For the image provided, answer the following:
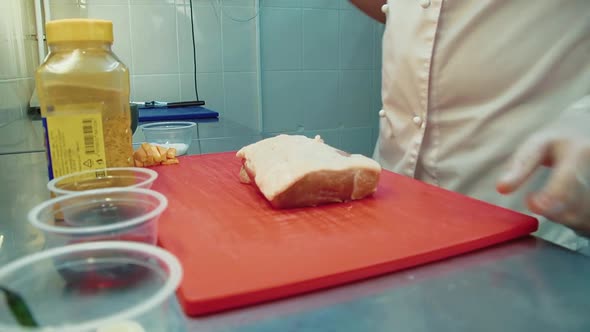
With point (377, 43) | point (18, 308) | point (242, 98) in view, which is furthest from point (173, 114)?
point (18, 308)

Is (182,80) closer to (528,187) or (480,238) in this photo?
(528,187)

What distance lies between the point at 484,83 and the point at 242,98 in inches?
58.4

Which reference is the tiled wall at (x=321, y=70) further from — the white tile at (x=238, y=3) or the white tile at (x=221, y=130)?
the white tile at (x=221, y=130)

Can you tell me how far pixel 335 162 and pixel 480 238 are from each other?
0.24 m

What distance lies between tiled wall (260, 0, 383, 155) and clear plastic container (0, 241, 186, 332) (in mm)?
1883

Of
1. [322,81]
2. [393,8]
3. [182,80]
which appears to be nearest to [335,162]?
[393,8]

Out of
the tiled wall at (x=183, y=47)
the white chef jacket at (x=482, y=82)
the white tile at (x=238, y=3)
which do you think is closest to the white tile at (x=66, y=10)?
the tiled wall at (x=183, y=47)

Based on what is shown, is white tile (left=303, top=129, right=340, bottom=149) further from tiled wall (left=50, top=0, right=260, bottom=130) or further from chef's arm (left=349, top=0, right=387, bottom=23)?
chef's arm (left=349, top=0, right=387, bottom=23)

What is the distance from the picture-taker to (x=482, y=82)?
3.14ft

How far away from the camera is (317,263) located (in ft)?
1.73

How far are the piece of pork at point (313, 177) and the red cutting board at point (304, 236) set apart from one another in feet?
0.06

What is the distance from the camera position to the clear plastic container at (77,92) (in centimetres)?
65

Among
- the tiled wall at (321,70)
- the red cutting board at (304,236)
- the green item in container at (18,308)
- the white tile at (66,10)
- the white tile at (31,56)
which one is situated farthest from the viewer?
the tiled wall at (321,70)

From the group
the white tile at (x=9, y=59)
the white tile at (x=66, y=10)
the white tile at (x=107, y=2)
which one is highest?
the white tile at (x=107, y=2)
